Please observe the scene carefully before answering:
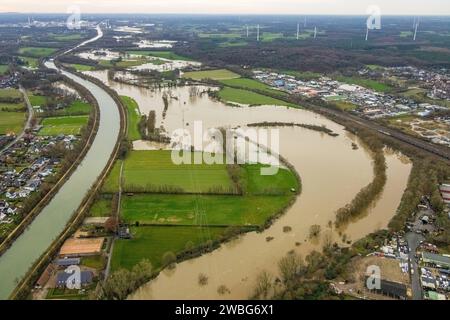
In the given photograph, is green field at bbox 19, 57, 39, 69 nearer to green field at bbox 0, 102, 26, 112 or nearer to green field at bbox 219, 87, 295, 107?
green field at bbox 0, 102, 26, 112

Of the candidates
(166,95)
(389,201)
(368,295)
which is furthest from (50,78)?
Answer: (368,295)

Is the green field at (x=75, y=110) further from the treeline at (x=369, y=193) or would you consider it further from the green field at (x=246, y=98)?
the treeline at (x=369, y=193)

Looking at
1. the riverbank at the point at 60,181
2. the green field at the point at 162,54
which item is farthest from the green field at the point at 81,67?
the riverbank at the point at 60,181

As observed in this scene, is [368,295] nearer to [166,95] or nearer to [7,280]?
[7,280]

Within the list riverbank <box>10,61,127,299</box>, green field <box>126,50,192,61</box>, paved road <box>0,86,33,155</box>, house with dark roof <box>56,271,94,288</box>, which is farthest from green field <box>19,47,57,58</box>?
house with dark roof <box>56,271,94,288</box>

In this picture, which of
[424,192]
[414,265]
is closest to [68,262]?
[414,265]

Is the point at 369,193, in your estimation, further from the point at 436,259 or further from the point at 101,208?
the point at 101,208
